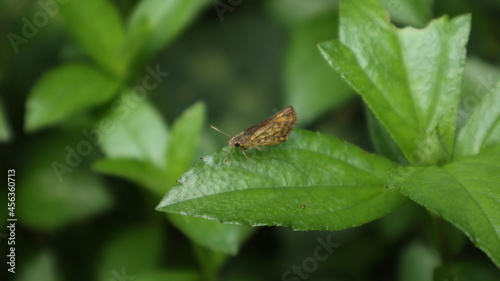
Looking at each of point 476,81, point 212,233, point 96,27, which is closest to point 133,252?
point 212,233

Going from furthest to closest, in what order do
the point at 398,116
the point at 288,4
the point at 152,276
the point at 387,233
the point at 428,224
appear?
1. the point at 288,4
2. the point at 387,233
3. the point at 152,276
4. the point at 428,224
5. the point at 398,116

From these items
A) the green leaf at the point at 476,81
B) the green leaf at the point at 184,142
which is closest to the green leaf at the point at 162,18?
Result: the green leaf at the point at 184,142

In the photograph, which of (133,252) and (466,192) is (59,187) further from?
(466,192)

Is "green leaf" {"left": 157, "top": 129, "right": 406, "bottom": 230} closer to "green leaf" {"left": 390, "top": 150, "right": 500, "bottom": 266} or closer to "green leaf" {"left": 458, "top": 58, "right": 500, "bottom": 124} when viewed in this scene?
"green leaf" {"left": 390, "top": 150, "right": 500, "bottom": 266}

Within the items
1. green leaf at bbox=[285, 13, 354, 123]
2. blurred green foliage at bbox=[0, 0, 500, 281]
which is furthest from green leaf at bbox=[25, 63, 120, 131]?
green leaf at bbox=[285, 13, 354, 123]

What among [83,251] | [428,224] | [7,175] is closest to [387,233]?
[428,224]

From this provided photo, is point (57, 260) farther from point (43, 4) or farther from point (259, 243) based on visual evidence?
point (43, 4)

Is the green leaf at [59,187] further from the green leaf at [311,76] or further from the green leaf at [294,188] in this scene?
the green leaf at [294,188]
